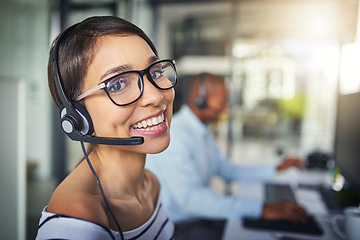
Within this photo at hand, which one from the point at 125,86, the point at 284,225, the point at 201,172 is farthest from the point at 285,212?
the point at 125,86

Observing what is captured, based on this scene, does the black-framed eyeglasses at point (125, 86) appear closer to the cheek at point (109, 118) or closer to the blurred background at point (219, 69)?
the cheek at point (109, 118)

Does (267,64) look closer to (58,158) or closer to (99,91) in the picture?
(58,158)

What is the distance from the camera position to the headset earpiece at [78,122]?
54 cm

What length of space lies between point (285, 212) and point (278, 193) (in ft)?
1.65

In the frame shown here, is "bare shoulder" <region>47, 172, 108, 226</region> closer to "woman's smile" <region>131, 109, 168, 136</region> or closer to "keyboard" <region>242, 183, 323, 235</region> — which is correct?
"woman's smile" <region>131, 109, 168, 136</region>

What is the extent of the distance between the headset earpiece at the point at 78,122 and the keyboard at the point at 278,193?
1352 mm

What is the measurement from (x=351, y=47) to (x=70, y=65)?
8.67 feet

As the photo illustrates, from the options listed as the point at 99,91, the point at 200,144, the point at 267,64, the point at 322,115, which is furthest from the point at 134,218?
the point at 267,64

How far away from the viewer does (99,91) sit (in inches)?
20.8

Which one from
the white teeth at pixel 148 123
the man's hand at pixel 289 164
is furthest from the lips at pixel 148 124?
the man's hand at pixel 289 164

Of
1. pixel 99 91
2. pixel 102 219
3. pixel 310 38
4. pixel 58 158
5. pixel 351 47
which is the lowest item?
pixel 58 158

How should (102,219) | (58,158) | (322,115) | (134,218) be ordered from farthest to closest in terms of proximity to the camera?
(322,115) → (58,158) → (134,218) → (102,219)

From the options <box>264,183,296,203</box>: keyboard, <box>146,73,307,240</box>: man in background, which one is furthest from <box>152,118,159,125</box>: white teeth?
<box>264,183,296,203</box>: keyboard

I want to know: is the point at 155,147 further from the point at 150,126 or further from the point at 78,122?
the point at 78,122
